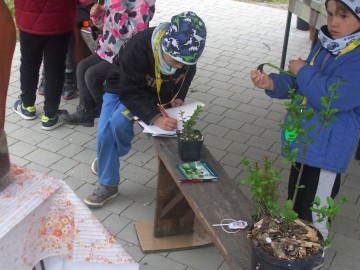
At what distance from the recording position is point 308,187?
9.03ft

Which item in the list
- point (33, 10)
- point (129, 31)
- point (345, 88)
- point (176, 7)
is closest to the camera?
point (345, 88)

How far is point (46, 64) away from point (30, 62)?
125 millimetres

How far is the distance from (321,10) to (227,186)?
81.7 inches

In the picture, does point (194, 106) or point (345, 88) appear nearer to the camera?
point (345, 88)

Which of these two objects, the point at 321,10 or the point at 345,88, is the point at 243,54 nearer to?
the point at 321,10

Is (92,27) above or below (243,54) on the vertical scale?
above

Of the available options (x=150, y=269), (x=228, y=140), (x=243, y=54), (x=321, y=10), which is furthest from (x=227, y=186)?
(x=243, y=54)

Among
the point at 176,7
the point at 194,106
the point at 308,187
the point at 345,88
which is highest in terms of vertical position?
the point at 345,88

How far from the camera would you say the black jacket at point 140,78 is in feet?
9.45

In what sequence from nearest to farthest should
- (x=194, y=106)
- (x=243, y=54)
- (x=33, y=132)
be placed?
(x=194, y=106), (x=33, y=132), (x=243, y=54)

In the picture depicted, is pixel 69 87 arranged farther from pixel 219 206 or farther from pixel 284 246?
pixel 284 246

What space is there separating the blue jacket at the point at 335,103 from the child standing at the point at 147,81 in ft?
1.97

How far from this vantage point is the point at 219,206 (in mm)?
2369

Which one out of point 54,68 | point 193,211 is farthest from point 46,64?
point 193,211
